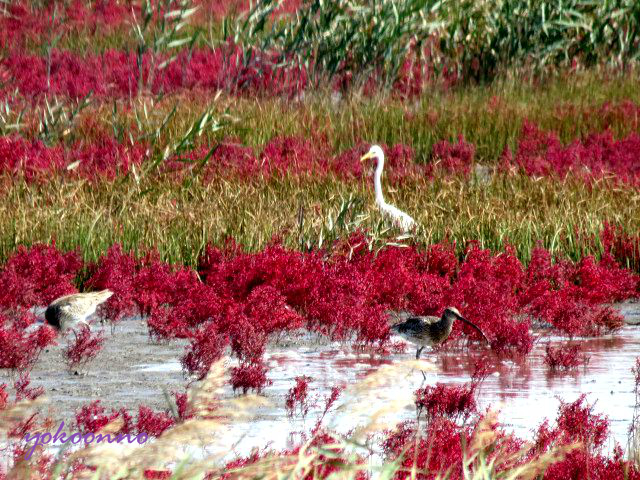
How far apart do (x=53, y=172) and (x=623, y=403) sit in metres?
8.13

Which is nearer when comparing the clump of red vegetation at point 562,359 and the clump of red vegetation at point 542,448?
the clump of red vegetation at point 542,448

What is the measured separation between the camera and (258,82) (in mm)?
19969

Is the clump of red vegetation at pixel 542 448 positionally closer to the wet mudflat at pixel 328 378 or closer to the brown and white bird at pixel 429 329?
the wet mudflat at pixel 328 378

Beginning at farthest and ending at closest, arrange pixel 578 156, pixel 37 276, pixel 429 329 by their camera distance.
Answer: pixel 578 156, pixel 37 276, pixel 429 329

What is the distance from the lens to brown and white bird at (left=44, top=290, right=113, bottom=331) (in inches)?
315

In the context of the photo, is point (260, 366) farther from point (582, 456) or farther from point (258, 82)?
point (258, 82)

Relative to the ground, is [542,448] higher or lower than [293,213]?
lower

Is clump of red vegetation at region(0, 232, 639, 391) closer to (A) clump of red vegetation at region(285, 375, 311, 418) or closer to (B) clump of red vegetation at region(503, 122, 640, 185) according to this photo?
(A) clump of red vegetation at region(285, 375, 311, 418)

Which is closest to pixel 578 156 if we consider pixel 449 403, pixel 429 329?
pixel 429 329

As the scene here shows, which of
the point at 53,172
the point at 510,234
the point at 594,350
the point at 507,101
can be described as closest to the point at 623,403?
the point at 594,350

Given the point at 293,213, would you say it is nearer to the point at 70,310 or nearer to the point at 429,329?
the point at 70,310

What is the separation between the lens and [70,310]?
801cm

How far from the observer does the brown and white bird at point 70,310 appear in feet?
26.2

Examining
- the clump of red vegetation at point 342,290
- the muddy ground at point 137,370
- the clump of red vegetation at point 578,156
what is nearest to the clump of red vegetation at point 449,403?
the muddy ground at point 137,370
